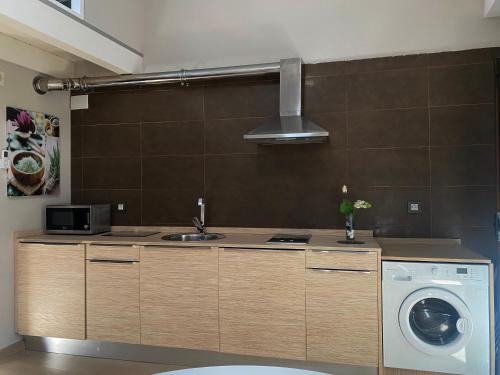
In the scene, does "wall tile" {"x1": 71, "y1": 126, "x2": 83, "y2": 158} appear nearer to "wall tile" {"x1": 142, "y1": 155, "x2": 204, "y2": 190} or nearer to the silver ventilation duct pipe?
the silver ventilation duct pipe

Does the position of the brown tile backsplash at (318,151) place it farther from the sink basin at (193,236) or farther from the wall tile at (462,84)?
the sink basin at (193,236)

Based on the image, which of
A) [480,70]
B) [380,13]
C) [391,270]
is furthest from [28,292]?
[480,70]

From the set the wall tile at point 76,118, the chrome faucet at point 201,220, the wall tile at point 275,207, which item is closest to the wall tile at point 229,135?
the wall tile at point 275,207

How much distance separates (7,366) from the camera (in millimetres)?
2834

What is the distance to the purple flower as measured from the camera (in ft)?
10.4

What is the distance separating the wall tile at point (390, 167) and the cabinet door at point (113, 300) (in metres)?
1.94

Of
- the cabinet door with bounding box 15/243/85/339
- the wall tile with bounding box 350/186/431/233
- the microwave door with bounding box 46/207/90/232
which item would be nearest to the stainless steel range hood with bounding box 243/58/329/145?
the wall tile with bounding box 350/186/431/233

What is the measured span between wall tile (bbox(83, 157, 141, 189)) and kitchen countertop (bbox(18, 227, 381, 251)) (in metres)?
0.60

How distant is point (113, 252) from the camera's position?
293 centimetres

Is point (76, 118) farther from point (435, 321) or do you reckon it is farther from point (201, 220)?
point (435, 321)

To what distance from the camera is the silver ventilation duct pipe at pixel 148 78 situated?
311 centimetres

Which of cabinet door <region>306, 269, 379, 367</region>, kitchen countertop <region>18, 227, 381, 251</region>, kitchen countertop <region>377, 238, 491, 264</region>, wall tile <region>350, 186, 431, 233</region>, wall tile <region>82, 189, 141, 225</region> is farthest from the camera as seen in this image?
wall tile <region>82, 189, 141, 225</region>

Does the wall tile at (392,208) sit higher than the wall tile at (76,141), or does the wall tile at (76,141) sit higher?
the wall tile at (76,141)

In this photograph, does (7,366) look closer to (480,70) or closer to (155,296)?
(155,296)
